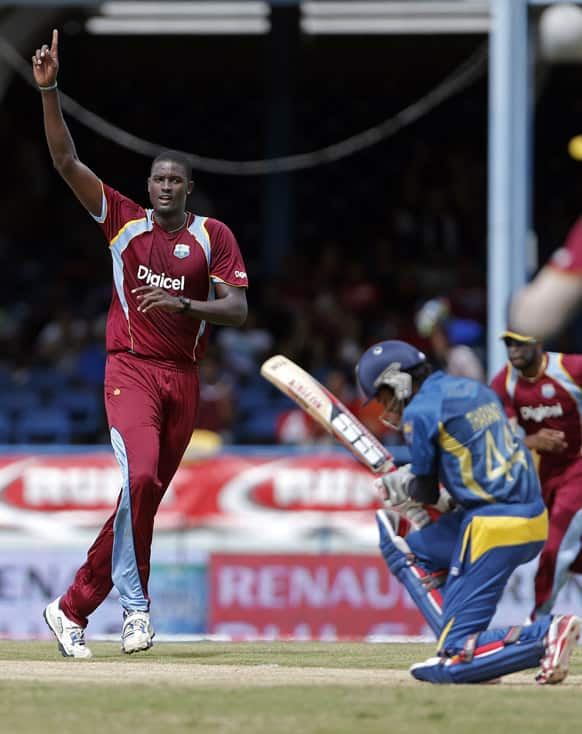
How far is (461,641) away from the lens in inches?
269

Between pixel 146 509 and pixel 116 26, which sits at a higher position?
pixel 116 26

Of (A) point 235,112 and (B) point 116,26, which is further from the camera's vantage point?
(A) point 235,112

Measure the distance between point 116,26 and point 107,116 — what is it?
427 centimetres

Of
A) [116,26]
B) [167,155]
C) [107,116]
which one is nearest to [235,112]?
[107,116]

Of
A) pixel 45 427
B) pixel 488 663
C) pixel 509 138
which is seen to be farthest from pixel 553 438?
pixel 45 427

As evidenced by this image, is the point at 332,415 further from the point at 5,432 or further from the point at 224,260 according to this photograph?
the point at 5,432

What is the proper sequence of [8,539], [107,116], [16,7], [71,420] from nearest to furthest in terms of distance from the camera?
[8,539]
[71,420]
[16,7]
[107,116]

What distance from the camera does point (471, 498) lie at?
6.92 meters

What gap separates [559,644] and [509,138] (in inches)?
338

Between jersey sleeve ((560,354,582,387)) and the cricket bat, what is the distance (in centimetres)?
231

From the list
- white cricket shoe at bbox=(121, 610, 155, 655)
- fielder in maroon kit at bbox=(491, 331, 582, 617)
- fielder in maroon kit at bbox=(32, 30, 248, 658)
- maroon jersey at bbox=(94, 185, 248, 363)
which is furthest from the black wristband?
fielder in maroon kit at bbox=(491, 331, 582, 617)

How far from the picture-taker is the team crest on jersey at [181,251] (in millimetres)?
8195

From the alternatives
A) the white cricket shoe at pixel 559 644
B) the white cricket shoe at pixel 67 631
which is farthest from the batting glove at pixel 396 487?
the white cricket shoe at pixel 67 631

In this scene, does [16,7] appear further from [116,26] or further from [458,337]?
[458,337]
